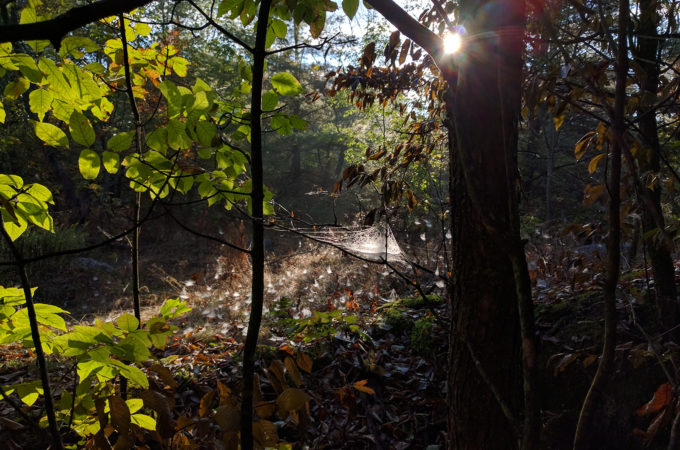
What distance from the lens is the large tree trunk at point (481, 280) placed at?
1.26 metres

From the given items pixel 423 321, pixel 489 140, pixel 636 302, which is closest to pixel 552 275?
pixel 636 302

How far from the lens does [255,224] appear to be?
0.97m

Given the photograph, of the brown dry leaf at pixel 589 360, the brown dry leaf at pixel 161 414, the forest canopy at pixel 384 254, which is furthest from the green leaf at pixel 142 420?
the brown dry leaf at pixel 589 360

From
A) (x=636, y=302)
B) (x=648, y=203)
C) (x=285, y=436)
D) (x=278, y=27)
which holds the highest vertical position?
(x=278, y=27)

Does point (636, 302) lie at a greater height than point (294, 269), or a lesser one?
lesser

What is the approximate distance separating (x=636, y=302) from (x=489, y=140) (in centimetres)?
223

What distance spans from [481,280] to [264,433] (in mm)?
875

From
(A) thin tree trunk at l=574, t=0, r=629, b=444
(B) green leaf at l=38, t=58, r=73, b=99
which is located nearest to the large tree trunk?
(A) thin tree trunk at l=574, t=0, r=629, b=444

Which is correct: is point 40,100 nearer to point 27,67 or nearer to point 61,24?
point 27,67

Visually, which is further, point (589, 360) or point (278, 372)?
point (589, 360)

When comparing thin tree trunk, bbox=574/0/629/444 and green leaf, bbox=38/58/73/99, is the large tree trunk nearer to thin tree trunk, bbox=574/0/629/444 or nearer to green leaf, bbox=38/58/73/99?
thin tree trunk, bbox=574/0/629/444

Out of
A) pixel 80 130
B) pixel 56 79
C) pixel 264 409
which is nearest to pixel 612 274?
pixel 264 409

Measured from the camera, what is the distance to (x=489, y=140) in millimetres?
1303

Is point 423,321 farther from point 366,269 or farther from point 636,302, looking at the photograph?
point 366,269
